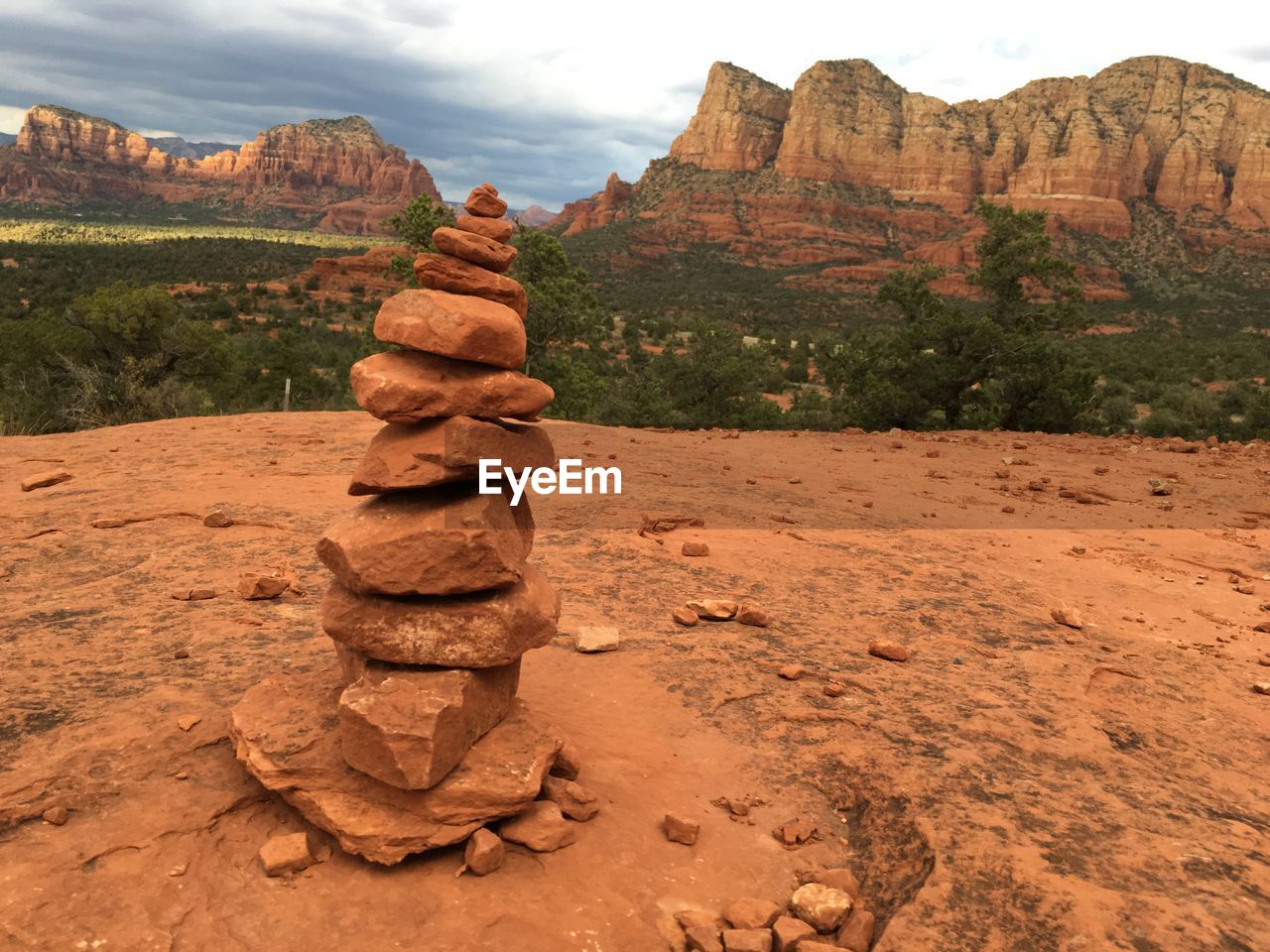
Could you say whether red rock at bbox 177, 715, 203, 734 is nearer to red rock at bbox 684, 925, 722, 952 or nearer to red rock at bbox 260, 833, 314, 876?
red rock at bbox 260, 833, 314, 876

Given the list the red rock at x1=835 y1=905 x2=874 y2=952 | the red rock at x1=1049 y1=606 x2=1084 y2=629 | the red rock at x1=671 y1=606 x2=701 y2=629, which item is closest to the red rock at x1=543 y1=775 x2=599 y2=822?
the red rock at x1=835 y1=905 x2=874 y2=952

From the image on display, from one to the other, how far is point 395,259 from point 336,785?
62.9 feet

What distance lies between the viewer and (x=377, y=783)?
14.3 feet

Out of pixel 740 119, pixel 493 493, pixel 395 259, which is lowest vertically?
pixel 493 493

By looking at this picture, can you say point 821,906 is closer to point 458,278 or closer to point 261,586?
point 458,278

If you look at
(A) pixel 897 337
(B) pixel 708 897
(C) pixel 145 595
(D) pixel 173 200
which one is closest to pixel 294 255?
(A) pixel 897 337

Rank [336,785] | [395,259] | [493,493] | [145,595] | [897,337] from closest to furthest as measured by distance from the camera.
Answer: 1. [336,785]
2. [493,493]
3. [145,595]
4. [395,259]
5. [897,337]

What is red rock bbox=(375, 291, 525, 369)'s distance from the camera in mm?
4699

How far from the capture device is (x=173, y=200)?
154 meters

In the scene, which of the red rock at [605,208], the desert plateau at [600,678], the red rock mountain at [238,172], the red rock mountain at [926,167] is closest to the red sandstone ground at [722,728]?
the desert plateau at [600,678]

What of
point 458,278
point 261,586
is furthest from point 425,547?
point 261,586

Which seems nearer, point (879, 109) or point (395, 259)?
point (395, 259)

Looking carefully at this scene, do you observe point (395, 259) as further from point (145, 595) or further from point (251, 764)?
point (251, 764)

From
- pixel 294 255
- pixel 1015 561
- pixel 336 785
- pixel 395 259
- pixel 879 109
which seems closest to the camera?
pixel 336 785
